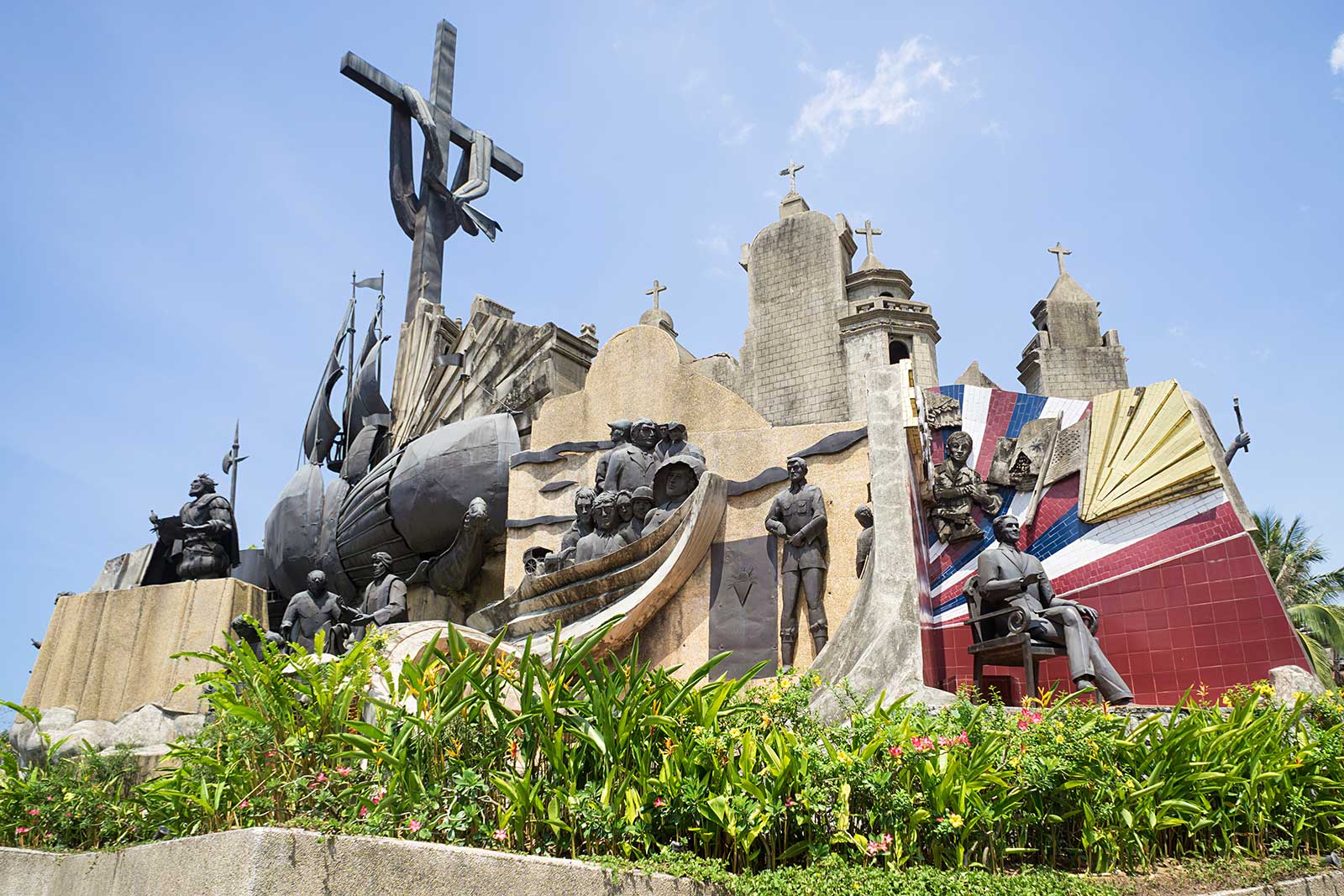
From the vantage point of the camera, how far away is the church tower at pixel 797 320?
2541 centimetres

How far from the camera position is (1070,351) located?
92.3 feet

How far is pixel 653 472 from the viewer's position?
10398 millimetres

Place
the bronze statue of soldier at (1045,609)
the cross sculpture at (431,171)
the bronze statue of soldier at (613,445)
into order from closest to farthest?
the bronze statue of soldier at (1045,609) < the bronze statue of soldier at (613,445) < the cross sculpture at (431,171)

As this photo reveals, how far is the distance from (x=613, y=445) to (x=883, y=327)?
15033 millimetres

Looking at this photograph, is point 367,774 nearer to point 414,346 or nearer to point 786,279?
point 414,346

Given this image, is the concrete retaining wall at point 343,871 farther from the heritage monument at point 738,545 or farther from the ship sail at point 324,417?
the ship sail at point 324,417

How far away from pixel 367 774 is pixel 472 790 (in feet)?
1.58

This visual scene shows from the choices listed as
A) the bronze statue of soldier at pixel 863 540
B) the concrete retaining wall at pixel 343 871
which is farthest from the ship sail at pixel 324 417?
the concrete retaining wall at pixel 343 871

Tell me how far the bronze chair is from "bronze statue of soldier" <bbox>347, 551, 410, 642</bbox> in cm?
588

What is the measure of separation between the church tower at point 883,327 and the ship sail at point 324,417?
1057 centimetres

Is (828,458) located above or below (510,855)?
above

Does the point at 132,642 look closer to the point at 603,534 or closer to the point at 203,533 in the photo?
the point at 203,533

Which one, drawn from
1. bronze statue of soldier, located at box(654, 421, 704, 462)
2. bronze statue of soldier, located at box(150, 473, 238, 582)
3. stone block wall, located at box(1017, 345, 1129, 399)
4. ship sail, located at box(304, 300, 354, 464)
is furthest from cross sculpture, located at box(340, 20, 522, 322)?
stone block wall, located at box(1017, 345, 1129, 399)

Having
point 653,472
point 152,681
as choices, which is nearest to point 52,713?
point 152,681
